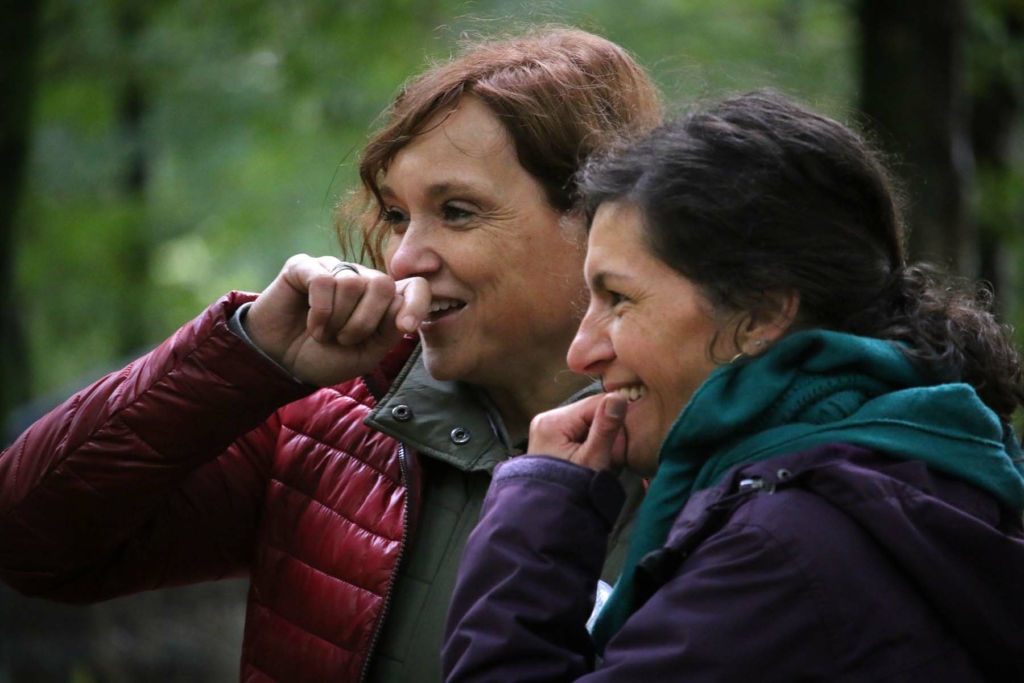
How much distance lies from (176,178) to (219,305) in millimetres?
9730

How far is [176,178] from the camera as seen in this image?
11.9m

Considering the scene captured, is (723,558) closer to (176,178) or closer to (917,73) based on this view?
(917,73)

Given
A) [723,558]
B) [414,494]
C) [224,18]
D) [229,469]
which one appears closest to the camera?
[723,558]

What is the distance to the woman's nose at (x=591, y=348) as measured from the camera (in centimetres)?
212

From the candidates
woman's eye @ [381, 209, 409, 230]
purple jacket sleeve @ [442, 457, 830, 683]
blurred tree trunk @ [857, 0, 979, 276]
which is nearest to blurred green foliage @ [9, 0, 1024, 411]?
blurred tree trunk @ [857, 0, 979, 276]

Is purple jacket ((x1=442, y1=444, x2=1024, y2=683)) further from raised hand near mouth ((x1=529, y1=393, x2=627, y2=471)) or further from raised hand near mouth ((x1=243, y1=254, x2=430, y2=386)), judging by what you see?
raised hand near mouth ((x1=243, y1=254, x2=430, y2=386))

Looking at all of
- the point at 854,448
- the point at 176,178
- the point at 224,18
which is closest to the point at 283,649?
the point at 854,448

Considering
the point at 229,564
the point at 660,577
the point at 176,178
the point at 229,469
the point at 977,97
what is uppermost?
the point at 660,577

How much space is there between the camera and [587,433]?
7.03ft

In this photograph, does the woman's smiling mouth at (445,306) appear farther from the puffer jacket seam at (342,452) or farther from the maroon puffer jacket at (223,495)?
the puffer jacket seam at (342,452)

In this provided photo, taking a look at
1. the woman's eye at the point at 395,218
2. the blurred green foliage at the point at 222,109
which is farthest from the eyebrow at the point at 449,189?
the blurred green foliage at the point at 222,109

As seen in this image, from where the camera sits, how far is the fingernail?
2.07 m

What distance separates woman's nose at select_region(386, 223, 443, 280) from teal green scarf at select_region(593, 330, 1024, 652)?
937 mm

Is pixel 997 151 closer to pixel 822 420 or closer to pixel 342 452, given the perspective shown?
pixel 342 452
